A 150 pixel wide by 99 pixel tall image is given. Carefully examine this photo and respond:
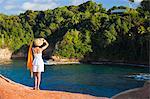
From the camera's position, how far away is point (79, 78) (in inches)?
1748

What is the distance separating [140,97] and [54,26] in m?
62.4

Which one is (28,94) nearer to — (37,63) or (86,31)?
(37,63)

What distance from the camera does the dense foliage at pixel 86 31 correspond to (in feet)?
186

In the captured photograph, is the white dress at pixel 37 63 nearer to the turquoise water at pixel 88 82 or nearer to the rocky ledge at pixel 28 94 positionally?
the rocky ledge at pixel 28 94

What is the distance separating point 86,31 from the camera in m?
61.4

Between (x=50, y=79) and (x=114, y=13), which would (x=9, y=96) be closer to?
(x=50, y=79)

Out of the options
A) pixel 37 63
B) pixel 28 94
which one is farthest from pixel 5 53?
pixel 28 94

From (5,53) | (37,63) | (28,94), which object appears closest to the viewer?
(28,94)

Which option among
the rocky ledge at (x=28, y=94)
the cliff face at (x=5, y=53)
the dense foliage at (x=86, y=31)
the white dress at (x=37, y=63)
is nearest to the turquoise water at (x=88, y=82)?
the dense foliage at (x=86, y=31)

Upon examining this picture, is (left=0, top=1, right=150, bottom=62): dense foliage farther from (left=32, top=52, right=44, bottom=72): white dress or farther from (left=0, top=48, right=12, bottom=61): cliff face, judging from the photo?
(left=32, top=52, right=44, bottom=72): white dress

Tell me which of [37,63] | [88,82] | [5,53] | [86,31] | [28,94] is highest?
[86,31]

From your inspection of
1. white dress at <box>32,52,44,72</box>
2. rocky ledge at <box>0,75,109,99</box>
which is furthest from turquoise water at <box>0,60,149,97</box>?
rocky ledge at <box>0,75,109,99</box>

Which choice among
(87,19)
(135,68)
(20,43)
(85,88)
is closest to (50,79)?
(85,88)

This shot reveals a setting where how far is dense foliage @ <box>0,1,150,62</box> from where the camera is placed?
56594mm
